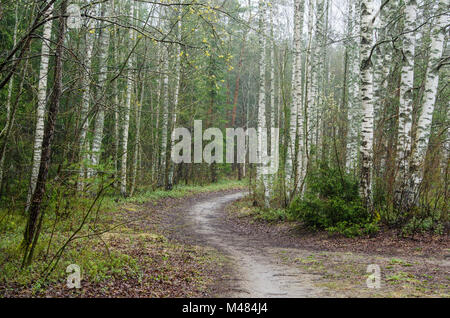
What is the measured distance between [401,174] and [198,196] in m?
15.1

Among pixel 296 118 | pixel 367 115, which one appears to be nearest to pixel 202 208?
pixel 296 118

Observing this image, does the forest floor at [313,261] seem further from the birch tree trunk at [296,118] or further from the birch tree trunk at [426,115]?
the birch tree trunk at [296,118]

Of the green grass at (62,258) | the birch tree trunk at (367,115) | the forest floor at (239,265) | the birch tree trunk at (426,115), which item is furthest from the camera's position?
the birch tree trunk at (367,115)

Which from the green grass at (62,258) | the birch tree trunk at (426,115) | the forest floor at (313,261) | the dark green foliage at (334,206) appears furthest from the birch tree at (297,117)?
the green grass at (62,258)

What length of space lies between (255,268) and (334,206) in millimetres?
3748

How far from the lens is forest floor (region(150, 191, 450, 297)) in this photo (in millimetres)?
5555

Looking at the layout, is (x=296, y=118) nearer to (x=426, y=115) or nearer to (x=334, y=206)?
(x=334, y=206)

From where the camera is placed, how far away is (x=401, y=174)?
9734mm

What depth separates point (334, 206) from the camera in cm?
1003

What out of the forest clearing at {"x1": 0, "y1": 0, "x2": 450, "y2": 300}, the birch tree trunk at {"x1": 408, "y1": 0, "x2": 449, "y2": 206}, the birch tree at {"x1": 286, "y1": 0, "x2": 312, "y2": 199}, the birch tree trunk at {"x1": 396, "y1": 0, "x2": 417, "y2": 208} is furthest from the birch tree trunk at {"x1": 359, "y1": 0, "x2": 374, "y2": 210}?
the birch tree at {"x1": 286, "y1": 0, "x2": 312, "y2": 199}

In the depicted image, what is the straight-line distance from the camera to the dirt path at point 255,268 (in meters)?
5.64

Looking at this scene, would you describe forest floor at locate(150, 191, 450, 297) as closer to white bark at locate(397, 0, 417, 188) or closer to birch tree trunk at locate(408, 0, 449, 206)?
birch tree trunk at locate(408, 0, 449, 206)
